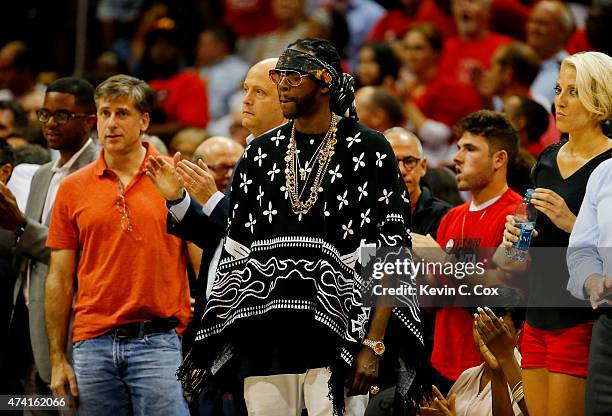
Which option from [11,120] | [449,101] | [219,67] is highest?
[219,67]

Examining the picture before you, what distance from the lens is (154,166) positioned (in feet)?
17.6

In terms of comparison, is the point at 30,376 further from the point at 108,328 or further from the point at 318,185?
the point at 318,185

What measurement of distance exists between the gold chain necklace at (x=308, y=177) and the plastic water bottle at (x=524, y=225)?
835 millimetres

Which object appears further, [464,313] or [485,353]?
[464,313]

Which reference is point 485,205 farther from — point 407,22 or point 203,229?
point 407,22

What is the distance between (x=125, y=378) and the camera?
5473mm

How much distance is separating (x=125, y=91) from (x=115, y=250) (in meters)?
0.83

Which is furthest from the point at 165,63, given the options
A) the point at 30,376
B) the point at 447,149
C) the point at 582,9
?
the point at 30,376

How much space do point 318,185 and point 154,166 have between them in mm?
1085

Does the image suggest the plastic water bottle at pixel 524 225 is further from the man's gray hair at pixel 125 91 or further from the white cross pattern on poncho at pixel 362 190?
the man's gray hair at pixel 125 91

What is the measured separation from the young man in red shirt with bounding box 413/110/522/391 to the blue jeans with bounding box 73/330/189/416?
1.29 m

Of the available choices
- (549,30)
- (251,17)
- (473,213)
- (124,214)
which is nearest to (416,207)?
(473,213)

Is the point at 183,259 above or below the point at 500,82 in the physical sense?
below

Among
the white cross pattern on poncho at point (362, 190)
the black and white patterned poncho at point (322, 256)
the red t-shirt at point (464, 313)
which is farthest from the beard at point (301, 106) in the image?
the red t-shirt at point (464, 313)
